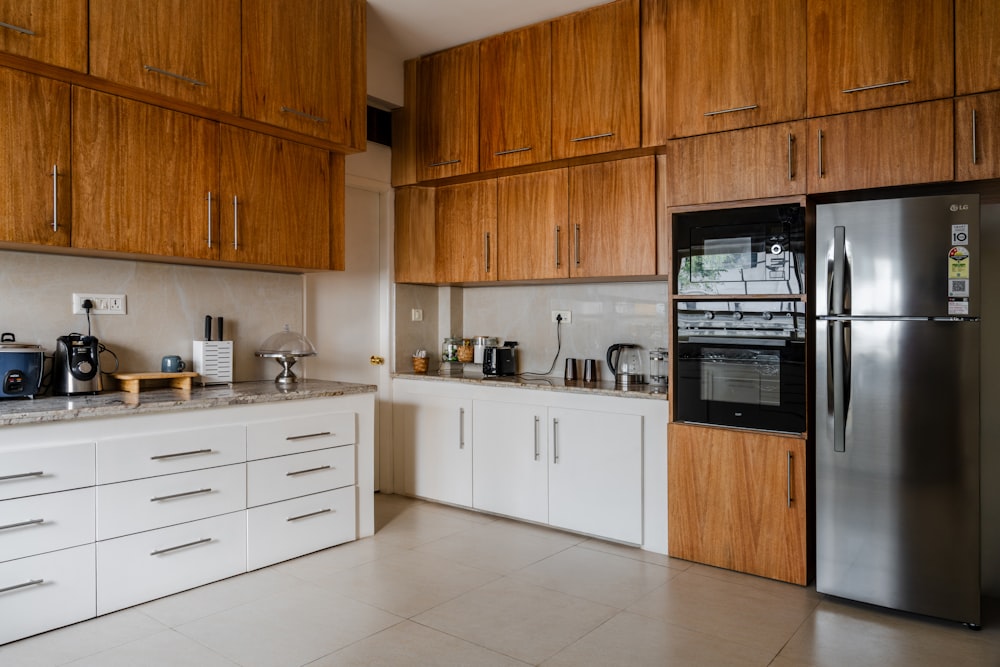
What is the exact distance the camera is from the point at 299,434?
3148 mm

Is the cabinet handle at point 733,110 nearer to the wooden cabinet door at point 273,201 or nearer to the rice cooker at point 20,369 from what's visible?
the wooden cabinet door at point 273,201

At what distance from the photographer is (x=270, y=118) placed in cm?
313

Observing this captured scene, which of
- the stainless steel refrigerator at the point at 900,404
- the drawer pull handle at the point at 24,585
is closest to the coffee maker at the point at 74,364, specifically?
the drawer pull handle at the point at 24,585

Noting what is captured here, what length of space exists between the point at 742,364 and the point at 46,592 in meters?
2.85

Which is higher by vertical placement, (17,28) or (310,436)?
(17,28)

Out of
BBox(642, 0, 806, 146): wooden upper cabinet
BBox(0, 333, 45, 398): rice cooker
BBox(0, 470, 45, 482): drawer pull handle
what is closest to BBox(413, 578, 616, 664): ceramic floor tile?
BBox(0, 470, 45, 482): drawer pull handle

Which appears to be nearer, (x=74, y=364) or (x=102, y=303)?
(x=74, y=364)

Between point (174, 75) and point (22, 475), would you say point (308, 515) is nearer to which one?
point (22, 475)

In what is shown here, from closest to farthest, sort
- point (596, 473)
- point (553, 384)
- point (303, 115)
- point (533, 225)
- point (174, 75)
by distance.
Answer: point (174, 75), point (303, 115), point (596, 473), point (553, 384), point (533, 225)

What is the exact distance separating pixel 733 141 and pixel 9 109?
2.88 metres

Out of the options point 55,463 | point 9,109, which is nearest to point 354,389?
point 55,463

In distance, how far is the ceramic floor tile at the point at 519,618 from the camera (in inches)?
92.0

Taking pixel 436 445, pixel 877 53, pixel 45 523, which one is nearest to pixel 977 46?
pixel 877 53

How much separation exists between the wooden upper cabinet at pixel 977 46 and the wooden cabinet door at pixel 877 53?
0.03 meters
